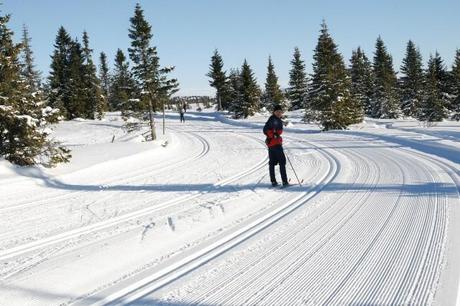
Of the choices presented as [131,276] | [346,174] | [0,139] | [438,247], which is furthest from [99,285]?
[0,139]

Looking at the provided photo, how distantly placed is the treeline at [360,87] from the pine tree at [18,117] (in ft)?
79.3

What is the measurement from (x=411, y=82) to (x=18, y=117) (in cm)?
5765

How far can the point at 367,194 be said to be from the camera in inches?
324

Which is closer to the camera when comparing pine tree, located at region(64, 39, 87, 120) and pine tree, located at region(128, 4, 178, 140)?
pine tree, located at region(128, 4, 178, 140)

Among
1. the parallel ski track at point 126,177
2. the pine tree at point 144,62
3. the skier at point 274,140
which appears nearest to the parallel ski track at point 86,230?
the skier at point 274,140

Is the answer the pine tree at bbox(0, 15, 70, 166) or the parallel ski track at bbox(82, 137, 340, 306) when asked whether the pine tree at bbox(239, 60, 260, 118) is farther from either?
the parallel ski track at bbox(82, 137, 340, 306)

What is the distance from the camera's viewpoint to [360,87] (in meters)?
60.8

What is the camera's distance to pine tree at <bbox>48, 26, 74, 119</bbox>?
46656 millimetres

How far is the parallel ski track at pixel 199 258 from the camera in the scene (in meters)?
4.20

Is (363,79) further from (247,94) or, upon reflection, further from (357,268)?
(357,268)

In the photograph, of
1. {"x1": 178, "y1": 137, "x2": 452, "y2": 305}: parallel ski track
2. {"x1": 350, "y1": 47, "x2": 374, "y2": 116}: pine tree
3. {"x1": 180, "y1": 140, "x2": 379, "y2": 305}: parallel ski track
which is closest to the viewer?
{"x1": 178, "y1": 137, "x2": 452, "y2": 305}: parallel ski track

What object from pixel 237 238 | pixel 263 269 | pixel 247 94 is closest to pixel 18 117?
pixel 237 238

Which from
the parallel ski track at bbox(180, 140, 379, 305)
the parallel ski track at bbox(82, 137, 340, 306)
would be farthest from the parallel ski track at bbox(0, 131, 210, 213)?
the parallel ski track at bbox(180, 140, 379, 305)

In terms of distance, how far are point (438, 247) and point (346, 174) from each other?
18.9 ft
